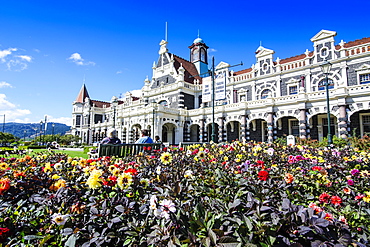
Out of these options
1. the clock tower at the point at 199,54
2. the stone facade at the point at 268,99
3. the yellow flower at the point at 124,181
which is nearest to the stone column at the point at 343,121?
the stone facade at the point at 268,99

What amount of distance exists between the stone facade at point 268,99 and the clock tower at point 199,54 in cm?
108

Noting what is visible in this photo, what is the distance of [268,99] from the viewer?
21812 mm

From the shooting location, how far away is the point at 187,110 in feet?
94.9

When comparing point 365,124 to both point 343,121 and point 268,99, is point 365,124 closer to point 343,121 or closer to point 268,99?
point 343,121

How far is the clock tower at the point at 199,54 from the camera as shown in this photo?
37719mm

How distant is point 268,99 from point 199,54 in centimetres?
2065

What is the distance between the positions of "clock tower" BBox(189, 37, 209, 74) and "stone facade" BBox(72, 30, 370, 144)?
1.08 metres

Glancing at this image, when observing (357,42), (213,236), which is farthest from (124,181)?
(357,42)

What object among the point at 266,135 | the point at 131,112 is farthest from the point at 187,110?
the point at 266,135

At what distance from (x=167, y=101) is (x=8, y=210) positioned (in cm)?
2912

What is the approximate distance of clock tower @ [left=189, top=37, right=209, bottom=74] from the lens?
37.7 meters

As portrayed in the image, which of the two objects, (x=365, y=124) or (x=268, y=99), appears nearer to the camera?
(x=365, y=124)

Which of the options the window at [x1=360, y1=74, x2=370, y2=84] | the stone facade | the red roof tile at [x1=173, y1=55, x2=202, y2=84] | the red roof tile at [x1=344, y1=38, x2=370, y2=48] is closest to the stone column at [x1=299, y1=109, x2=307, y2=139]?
the stone facade

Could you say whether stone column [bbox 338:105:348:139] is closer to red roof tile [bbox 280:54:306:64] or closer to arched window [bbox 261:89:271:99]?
arched window [bbox 261:89:271:99]
